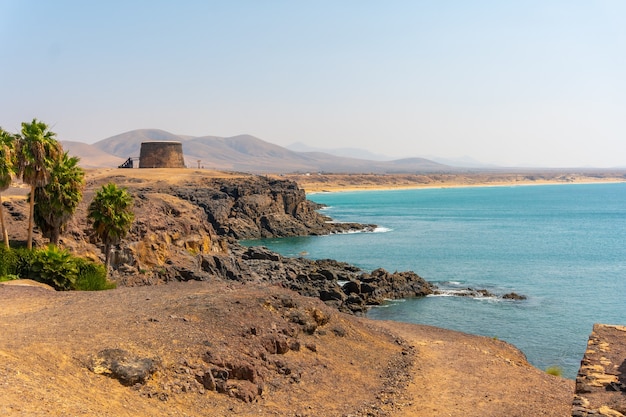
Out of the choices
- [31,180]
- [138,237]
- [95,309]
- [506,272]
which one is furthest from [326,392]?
[506,272]

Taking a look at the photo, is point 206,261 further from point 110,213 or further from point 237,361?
point 237,361

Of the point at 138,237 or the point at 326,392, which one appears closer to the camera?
the point at 326,392

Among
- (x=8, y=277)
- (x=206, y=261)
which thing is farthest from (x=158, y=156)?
(x=8, y=277)

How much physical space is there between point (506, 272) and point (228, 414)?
146 feet

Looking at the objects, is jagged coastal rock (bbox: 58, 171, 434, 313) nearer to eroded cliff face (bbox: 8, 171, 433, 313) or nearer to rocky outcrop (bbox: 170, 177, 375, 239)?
eroded cliff face (bbox: 8, 171, 433, 313)

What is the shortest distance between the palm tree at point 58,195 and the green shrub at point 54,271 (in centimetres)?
547

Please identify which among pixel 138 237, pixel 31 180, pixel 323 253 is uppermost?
pixel 31 180

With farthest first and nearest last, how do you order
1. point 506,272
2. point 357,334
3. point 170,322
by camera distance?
point 506,272, point 357,334, point 170,322

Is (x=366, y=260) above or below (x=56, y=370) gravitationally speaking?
below

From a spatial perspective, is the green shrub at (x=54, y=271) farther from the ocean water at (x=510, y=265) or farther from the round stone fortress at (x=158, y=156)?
the round stone fortress at (x=158, y=156)

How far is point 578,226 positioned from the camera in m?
96.4

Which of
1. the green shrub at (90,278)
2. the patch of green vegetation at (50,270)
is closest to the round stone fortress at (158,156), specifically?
the green shrub at (90,278)

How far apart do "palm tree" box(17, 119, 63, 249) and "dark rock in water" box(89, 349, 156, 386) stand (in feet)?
59.9

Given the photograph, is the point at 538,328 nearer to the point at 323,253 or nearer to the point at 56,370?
the point at 56,370
